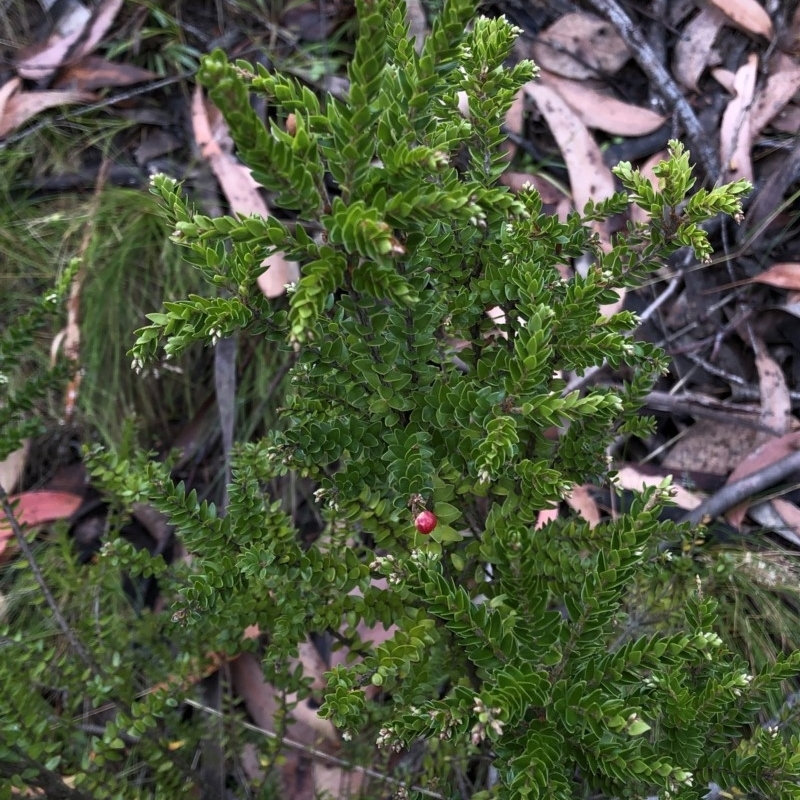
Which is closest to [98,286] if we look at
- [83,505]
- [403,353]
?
[83,505]

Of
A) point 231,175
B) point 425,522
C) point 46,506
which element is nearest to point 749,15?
point 231,175

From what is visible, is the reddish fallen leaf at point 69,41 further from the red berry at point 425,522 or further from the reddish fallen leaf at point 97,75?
the red berry at point 425,522

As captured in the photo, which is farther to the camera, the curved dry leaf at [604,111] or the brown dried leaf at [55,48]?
the brown dried leaf at [55,48]

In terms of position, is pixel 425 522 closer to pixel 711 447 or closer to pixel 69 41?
pixel 711 447

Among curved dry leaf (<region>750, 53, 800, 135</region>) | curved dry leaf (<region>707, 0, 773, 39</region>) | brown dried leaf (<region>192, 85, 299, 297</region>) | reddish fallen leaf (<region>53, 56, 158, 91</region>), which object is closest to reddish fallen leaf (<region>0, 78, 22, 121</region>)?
reddish fallen leaf (<region>53, 56, 158, 91</region>)

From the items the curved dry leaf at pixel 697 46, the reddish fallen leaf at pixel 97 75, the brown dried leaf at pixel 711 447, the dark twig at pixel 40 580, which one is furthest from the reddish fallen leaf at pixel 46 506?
the curved dry leaf at pixel 697 46

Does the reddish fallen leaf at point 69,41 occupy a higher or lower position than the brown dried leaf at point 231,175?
higher

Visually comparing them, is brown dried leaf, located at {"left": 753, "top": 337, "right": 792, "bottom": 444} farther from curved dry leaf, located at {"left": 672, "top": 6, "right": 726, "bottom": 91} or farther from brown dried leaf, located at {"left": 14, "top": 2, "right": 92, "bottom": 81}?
brown dried leaf, located at {"left": 14, "top": 2, "right": 92, "bottom": 81}
